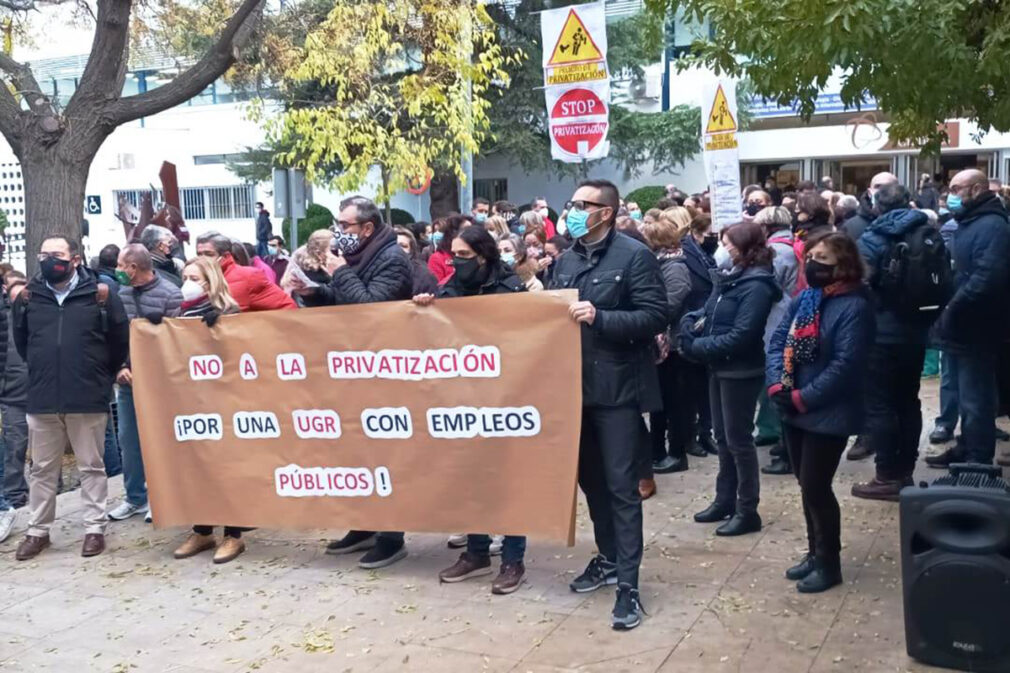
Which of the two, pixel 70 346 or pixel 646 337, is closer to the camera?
pixel 646 337

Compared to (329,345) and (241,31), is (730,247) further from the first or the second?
(241,31)

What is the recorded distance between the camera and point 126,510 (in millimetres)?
8000

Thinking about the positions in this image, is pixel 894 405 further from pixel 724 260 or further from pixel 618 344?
pixel 618 344

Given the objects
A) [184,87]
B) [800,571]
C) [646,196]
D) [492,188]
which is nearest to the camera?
[800,571]

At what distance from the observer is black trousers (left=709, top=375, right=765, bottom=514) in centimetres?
661

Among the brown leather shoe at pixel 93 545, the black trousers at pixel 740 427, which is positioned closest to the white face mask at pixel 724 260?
the black trousers at pixel 740 427

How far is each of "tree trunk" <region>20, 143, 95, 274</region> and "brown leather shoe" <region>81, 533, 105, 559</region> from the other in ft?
14.3

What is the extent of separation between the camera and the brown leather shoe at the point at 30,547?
281 inches

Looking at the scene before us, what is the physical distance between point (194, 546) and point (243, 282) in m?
1.73

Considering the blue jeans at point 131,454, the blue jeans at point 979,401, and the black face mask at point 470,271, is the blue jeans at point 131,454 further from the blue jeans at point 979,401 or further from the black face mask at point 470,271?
the blue jeans at point 979,401

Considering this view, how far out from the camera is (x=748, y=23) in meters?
6.00

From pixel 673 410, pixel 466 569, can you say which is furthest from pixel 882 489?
pixel 466 569

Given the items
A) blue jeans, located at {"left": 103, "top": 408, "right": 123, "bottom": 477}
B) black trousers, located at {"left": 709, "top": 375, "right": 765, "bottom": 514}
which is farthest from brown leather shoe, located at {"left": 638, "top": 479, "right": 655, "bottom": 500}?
blue jeans, located at {"left": 103, "top": 408, "right": 123, "bottom": 477}

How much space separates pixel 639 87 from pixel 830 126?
5.16 metres
